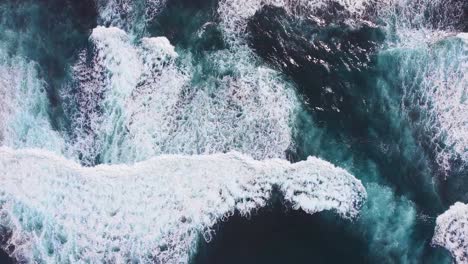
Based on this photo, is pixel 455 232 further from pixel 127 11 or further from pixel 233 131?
pixel 127 11

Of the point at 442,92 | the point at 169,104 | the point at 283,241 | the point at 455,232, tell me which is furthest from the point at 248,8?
the point at 455,232

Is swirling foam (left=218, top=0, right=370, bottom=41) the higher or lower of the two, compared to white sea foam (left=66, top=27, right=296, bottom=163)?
→ higher

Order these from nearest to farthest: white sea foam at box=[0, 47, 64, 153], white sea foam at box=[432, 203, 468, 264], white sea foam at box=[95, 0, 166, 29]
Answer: white sea foam at box=[432, 203, 468, 264]
white sea foam at box=[0, 47, 64, 153]
white sea foam at box=[95, 0, 166, 29]

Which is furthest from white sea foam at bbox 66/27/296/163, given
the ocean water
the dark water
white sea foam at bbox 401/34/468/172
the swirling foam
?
white sea foam at bbox 401/34/468/172

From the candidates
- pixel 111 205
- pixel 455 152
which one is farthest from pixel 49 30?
pixel 455 152

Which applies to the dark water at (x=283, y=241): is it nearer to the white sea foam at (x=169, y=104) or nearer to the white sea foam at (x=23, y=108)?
the white sea foam at (x=169, y=104)

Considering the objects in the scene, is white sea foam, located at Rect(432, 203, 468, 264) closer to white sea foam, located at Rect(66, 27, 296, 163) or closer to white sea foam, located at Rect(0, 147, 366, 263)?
white sea foam, located at Rect(0, 147, 366, 263)

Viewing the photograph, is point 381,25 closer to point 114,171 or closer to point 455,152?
point 455,152

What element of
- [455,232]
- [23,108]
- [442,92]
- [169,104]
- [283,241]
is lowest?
[283,241]
